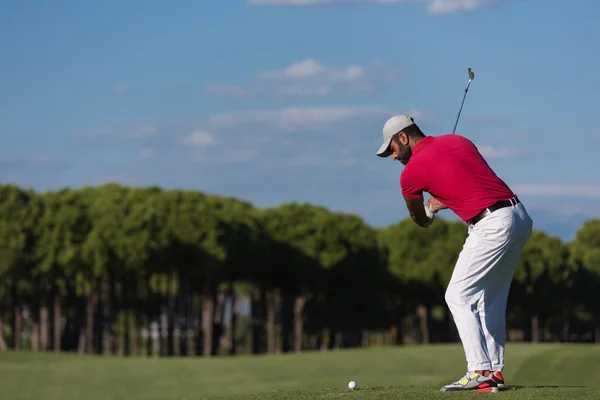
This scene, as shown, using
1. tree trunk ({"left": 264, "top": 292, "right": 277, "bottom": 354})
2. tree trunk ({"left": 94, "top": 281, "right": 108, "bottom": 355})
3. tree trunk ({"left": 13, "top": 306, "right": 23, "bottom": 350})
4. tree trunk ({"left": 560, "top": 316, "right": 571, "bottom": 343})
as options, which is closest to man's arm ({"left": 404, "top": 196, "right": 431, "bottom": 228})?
tree trunk ({"left": 94, "top": 281, "right": 108, "bottom": 355})

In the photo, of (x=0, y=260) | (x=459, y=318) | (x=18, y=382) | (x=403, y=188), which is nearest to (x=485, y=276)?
(x=459, y=318)

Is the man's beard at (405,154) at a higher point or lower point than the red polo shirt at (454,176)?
higher

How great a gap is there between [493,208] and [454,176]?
548 millimetres

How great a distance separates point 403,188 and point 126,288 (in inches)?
2528

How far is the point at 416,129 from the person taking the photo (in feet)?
39.2

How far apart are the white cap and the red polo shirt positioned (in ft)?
0.88

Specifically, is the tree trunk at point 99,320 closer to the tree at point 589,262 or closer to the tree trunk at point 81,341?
the tree trunk at point 81,341

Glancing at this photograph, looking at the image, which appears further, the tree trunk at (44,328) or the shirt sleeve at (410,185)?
the tree trunk at (44,328)

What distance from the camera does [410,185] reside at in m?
11.7

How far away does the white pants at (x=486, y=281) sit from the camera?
11.6 metres

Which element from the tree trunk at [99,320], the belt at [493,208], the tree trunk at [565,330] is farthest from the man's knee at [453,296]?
the tree trunk at [565,330]

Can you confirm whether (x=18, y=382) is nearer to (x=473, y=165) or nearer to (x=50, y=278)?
(x=473, y=165)

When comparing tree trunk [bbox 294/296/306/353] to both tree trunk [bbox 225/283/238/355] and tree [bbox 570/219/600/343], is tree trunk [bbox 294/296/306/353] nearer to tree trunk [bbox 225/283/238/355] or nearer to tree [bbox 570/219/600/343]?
tree trunk [bbox 225/283/238/355]

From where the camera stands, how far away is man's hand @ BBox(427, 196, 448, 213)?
1214cm
